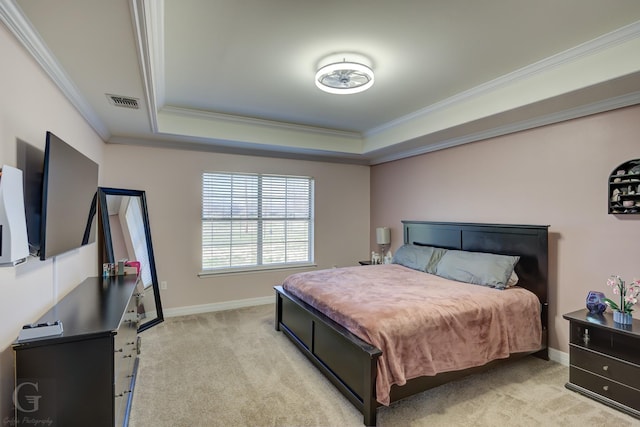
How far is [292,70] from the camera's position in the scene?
2.94m

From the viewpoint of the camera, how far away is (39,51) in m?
1.89

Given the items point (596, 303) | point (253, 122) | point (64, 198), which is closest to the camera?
point (64, 198)

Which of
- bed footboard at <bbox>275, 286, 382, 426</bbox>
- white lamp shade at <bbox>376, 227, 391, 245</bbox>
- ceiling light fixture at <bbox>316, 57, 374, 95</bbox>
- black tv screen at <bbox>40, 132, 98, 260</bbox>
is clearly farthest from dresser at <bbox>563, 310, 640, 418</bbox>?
black tv screen at <bbox>40, 132, 98, 260</bbox>

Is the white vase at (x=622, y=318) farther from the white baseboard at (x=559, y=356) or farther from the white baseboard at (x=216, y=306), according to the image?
the white baseboard at (x=216, y=306)

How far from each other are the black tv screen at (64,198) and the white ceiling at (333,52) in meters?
0.56

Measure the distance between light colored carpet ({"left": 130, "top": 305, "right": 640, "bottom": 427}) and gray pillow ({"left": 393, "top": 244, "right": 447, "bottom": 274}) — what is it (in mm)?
1370

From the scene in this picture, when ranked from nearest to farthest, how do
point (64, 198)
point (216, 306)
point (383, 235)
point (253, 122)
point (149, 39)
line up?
point (149, 39) → point (64, 198) → point (253, 122) → point (216, 306) → point (383, 235)

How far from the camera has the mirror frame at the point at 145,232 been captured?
3.71 metres

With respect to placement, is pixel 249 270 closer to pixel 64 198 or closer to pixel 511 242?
pixel 64 198

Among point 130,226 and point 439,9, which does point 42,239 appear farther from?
point 439,9

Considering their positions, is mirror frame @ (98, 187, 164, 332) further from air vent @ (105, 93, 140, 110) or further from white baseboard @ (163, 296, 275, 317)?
air vent @ (105, 93, 140, 110)

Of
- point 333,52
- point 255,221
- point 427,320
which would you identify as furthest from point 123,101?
point 427,320

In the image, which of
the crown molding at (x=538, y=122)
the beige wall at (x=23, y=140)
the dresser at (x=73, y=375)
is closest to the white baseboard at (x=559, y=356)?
the crown molding at (x=538, y=122)

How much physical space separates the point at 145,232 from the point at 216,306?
1450mm
